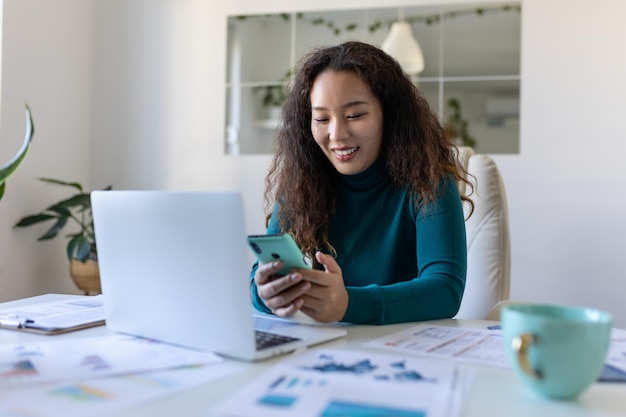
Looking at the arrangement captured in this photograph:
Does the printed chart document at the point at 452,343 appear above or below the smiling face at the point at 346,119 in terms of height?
below

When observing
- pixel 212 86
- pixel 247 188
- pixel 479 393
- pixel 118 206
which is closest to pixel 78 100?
pixel 212 86

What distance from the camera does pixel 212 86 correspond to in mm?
3572

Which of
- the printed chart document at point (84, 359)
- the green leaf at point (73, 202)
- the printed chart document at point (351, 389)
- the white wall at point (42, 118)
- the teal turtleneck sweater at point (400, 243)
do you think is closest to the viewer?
the printed chart document at point (351, 389)

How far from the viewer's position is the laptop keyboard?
32.6 inches

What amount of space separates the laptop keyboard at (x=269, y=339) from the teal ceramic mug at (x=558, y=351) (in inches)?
12.5

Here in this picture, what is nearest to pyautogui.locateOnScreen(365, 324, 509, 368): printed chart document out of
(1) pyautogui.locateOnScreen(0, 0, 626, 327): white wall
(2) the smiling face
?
(2) the smiling face

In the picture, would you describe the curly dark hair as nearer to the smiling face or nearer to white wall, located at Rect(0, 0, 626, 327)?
the smiling face

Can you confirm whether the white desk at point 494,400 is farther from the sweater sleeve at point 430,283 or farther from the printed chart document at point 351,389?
the sweater sleeve at point 430,283

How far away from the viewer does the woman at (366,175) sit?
135 cm

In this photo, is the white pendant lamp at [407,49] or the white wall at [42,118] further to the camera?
the white pendant lamp at [407,49]

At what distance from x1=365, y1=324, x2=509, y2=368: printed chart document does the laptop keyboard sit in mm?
113

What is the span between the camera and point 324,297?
990 millimetres

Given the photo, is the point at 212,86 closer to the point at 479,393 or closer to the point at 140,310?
the point at 140,310

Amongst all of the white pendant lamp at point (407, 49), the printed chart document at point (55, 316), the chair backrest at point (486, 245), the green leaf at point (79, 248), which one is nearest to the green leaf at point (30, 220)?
the green leaf at point (79, 248)
